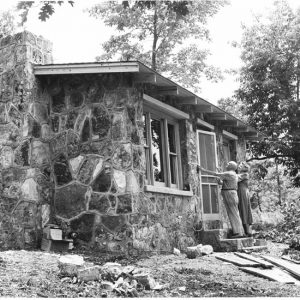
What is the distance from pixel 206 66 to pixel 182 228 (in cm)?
1338

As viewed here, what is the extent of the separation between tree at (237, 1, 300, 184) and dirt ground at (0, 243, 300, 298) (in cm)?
1205

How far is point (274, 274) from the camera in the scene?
7.91 m

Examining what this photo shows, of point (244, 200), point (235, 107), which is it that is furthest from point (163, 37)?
point (244, 200)

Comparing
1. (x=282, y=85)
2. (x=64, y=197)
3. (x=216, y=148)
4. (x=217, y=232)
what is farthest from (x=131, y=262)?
(x=282, y=85)

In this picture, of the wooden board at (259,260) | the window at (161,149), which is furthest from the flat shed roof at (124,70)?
the wooden board at (259,260)

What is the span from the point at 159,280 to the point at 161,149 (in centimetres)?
480

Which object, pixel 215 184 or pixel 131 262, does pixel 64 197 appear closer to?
pixel 131 262

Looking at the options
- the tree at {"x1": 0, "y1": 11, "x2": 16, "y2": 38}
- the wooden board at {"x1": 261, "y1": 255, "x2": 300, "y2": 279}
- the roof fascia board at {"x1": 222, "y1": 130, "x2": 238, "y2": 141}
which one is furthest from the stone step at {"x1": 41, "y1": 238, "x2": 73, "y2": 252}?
the tree at {"x1": 0, "y1": 11, "x2": 16, "y2": 38}

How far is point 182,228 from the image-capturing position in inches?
436

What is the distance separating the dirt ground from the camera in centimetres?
556

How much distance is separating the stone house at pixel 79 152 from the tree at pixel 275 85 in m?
10.6

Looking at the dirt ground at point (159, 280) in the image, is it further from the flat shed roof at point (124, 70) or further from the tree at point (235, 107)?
the tree at point (235, 107)

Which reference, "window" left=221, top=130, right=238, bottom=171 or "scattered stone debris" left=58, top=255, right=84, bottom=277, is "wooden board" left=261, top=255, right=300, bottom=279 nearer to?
"scattered stone debris" left=58, top=255, right=84, bottom=277

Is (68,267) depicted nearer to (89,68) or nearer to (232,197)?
(89,68)
